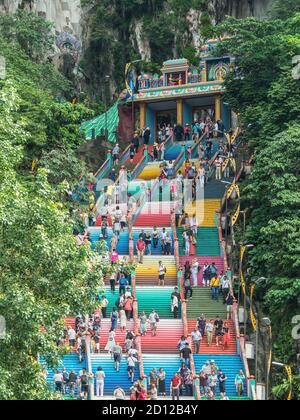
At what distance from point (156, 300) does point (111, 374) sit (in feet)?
15.7

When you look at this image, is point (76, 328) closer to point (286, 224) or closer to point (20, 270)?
point (286, 224)

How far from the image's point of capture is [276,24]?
4603cm

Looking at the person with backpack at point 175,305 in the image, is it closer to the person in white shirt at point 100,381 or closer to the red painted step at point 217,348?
the red painted step at point 217,348

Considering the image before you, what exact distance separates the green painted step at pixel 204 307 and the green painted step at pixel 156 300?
29.2 inches

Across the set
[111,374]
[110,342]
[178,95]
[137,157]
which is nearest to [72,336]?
[110,342]

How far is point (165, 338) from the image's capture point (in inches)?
1372

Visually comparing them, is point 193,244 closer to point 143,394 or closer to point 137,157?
point 143,394

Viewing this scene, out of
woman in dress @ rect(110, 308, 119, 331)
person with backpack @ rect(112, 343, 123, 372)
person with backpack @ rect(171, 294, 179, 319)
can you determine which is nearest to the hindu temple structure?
person with backpack @ rect(171, 294, 179, 319)

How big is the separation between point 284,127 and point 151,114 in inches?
644

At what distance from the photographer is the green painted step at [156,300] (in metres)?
36.4

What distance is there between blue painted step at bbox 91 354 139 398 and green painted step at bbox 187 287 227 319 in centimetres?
395

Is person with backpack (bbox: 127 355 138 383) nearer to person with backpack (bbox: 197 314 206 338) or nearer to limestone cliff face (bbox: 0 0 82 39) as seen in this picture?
person with backpack (bbox: 197 314 206 338)
